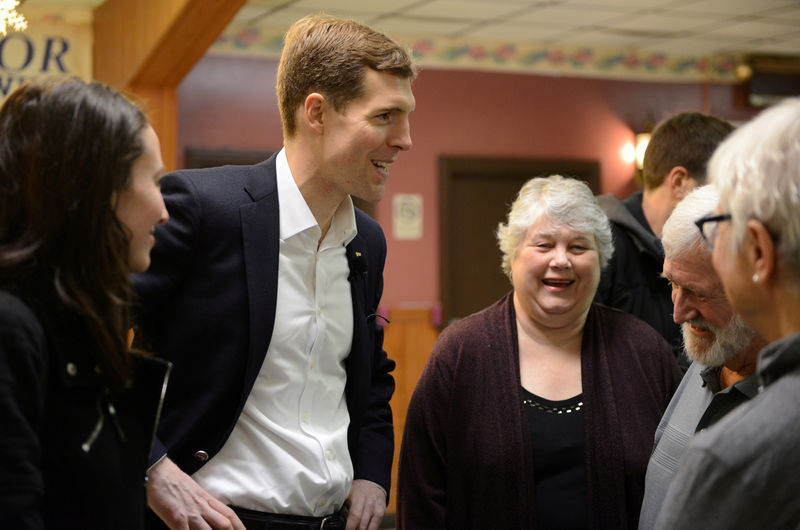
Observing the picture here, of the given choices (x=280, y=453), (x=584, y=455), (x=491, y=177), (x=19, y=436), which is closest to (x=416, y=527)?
(x=584, y=455)

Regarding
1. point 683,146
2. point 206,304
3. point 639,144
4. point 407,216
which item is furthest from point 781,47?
point 206,304

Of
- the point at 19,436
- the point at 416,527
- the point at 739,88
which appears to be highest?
the point at 739,88

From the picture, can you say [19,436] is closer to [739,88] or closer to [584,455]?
[584,455]

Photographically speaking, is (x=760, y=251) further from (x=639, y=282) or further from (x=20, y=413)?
(x=639, y=282)

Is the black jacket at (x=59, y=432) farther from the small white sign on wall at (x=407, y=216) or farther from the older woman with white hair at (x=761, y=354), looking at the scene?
the small white sign on wall at (x=407, y=216)

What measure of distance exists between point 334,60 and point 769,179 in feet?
3.08

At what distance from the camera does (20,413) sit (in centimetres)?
101

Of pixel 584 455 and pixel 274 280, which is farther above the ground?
pixel 274 280

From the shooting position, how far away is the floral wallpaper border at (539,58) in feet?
18.1

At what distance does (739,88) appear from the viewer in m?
6.67

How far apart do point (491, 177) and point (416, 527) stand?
13.9ft

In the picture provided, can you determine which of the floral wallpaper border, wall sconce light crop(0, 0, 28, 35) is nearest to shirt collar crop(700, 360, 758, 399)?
wall sconce light crop(0, 0, 28, 35)

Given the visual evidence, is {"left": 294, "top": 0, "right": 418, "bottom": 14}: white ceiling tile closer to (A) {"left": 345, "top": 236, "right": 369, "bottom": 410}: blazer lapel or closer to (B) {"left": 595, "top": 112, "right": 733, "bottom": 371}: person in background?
(B) {"left": 595, "top": 112, "right": 733, "bottom": 371}: person in background

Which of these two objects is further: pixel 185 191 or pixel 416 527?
pixel 416 527
